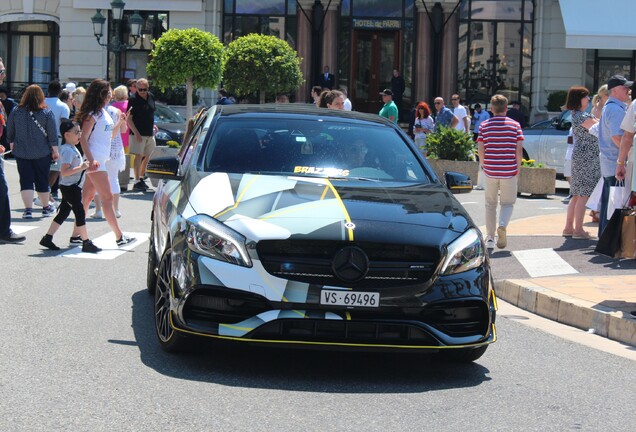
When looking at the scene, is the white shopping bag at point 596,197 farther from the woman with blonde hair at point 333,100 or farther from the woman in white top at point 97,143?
the woman in white top at point 97,143

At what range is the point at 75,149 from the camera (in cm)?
1218

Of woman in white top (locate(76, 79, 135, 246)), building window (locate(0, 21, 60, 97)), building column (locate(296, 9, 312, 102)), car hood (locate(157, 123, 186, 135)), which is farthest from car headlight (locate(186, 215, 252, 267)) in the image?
building window (locate(0, 21, 60, 97))

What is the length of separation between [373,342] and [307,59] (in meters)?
31.5

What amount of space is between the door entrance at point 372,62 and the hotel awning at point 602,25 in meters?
5.80

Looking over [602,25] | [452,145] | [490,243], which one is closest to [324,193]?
[490,243]

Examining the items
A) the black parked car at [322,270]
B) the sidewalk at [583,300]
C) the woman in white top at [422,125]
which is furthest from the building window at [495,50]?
the black parked car at [322,270]

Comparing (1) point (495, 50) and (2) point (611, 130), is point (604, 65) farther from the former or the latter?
(2) point (611, 130)

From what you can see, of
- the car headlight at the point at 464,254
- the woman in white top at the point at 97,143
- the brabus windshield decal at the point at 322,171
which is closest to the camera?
the car headlight at the point at 464,254

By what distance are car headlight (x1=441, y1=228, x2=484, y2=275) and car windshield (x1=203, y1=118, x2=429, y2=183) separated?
1.16 metres

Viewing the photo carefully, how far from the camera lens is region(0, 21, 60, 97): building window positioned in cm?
4066

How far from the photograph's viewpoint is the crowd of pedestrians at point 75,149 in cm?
1230

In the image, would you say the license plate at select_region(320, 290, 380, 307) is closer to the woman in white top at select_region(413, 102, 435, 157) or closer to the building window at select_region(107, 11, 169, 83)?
the woman in white top at select_region(413, 102, 435, 157)

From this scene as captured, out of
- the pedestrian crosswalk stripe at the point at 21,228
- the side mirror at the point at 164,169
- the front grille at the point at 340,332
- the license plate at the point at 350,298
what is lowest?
the pedestrian crosswalk stripe at the point at 21,228

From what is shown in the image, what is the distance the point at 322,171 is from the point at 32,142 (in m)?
8.71
